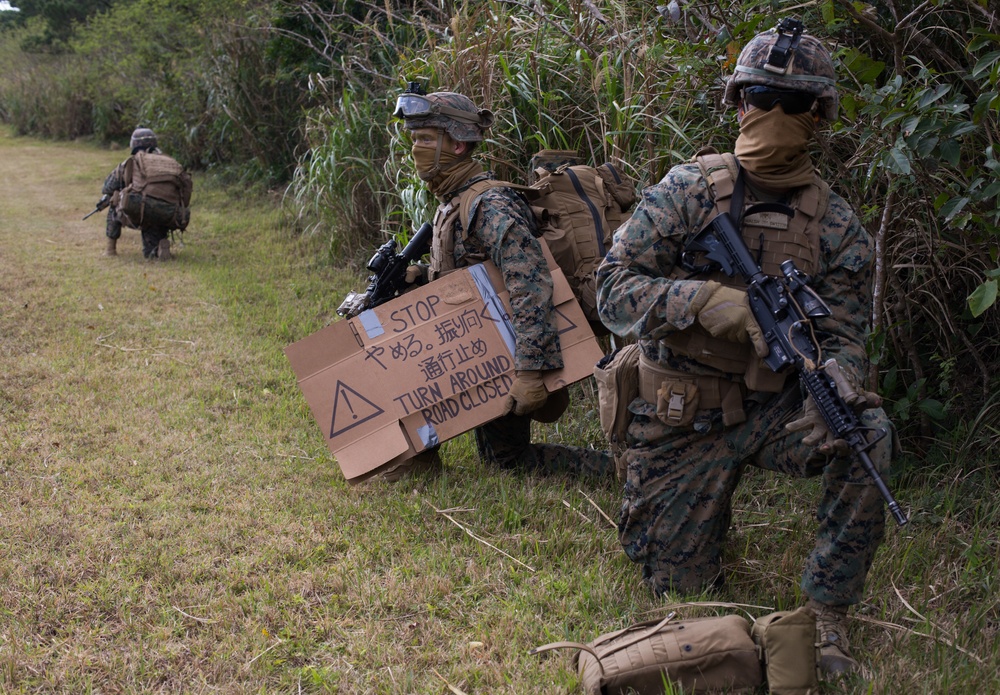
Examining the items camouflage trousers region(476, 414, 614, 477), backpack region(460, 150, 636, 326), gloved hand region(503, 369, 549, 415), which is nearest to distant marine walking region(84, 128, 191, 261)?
camouflage trousers region(476, 414, 614, 477)

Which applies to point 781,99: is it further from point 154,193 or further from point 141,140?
point 141,140

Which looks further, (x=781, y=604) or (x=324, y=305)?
(x=324, y=305)

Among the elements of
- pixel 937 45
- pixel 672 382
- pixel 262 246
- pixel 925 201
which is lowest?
pixel 262 246

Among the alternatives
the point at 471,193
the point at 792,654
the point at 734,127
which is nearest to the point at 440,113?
the point at 471,193

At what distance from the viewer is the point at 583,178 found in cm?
418

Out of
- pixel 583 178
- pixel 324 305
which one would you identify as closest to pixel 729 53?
pixel 583 178

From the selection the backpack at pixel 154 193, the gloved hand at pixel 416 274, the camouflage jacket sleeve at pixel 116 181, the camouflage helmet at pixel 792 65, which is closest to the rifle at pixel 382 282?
the gloved hand at pixel 416 274

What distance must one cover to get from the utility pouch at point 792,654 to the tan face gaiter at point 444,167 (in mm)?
2402

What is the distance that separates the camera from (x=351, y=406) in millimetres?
4234

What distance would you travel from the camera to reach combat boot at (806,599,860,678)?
270 cm

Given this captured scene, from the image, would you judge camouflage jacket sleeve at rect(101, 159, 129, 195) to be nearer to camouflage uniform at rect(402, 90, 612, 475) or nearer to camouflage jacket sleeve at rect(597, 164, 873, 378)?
camouflage uniform at rect(402, 90, 612, 475)

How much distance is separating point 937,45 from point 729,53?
3.10 ft

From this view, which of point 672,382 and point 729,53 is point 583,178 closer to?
point 729,53

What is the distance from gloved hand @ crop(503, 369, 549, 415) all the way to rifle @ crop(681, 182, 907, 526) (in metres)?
1.29
